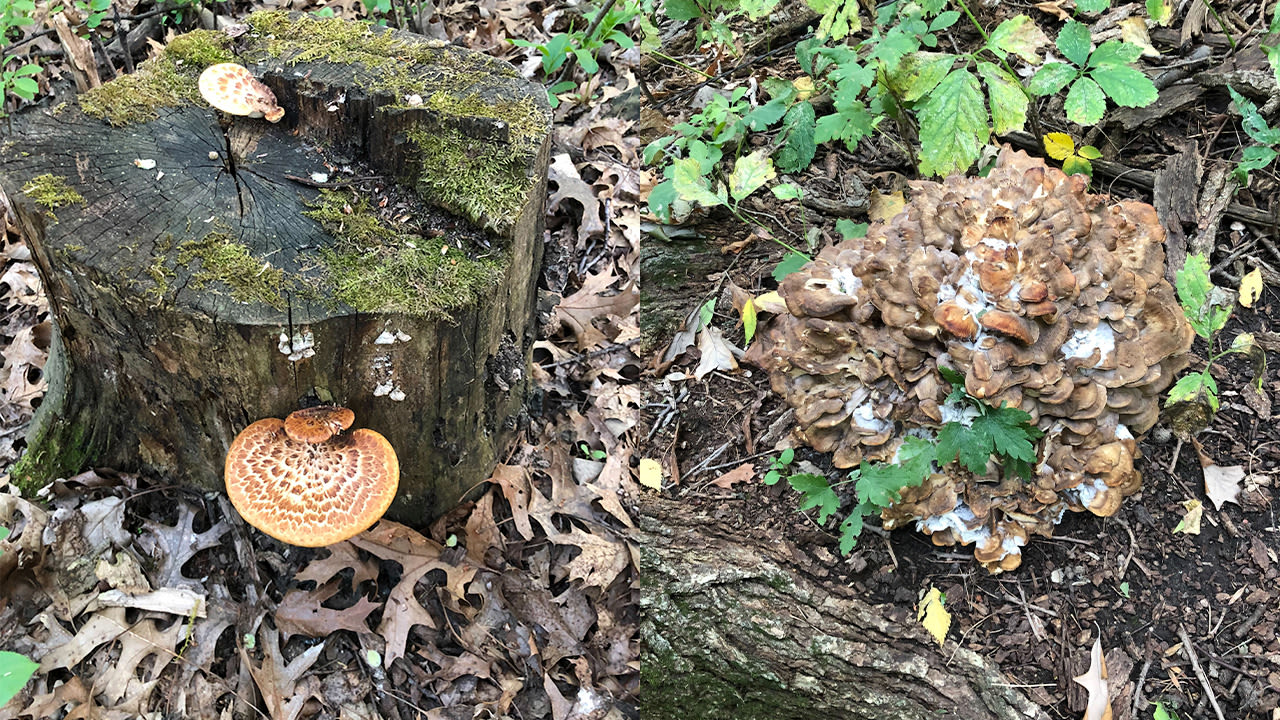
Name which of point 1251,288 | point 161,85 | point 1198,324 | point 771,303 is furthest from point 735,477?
point 161,85

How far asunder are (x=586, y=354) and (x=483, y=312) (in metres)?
1.51

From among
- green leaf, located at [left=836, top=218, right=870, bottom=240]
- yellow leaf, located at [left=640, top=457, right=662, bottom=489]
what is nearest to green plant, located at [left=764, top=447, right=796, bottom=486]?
yellow leaf, located at [left=640, top=457, right=662, bottom=489]

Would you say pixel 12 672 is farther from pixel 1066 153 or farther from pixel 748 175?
pixel 1066 153

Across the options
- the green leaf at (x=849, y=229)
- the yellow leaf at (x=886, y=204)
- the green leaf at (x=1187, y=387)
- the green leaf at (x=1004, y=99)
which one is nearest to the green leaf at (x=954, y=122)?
the green leaf at (x=1004, y=99)

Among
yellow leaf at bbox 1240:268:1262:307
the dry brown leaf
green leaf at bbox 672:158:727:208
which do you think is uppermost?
green leaf at bbox 672:158:727:208

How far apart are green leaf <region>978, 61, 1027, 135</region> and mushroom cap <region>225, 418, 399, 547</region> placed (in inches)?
116

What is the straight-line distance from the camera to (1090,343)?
120 inches

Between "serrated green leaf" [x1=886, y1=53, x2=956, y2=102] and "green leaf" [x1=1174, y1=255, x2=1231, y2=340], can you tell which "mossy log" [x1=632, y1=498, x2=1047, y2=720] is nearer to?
"green leaf" [x1=1174, y1=255, x2=1231, y2=340]

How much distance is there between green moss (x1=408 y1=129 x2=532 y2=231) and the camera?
11.1 ft

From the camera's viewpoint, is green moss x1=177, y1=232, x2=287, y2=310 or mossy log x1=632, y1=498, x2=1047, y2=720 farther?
mossy log x1=632, y1=498, x2=1047, y2=720

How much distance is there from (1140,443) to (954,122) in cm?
174

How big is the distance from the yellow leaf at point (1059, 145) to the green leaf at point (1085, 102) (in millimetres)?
1094

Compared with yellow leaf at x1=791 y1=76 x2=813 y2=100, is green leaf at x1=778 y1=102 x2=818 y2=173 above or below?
below

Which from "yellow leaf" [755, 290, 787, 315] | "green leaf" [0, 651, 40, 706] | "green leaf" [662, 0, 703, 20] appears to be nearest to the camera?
"green leaf" [0, 651, 40, 706]
